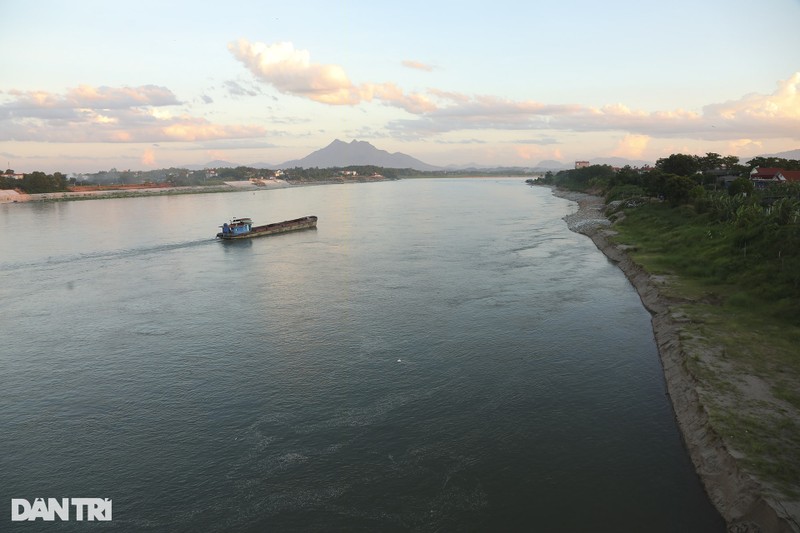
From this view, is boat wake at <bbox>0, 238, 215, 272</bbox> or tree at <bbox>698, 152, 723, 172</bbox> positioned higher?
tree at <bbox>698, 152, 723, 172</bbox>

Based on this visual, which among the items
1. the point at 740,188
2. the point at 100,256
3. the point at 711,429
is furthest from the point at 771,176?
the point at 100,256

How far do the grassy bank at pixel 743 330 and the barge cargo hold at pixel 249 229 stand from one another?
53063 mm

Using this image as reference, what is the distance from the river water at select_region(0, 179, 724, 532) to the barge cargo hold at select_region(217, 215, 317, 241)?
2574 cm

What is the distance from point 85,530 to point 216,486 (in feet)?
12.9

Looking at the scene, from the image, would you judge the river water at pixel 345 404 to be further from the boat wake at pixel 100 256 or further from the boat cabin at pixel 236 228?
the boat cabin at pixel 236 228

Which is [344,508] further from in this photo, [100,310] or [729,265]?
[729,265]

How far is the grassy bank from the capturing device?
17.5 meters

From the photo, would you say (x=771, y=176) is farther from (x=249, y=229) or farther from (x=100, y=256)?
(x=100, y=256)

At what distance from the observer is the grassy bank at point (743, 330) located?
57.4ft

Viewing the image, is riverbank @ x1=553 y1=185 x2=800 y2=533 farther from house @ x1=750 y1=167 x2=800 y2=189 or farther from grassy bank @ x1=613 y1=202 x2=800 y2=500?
house @ x1=750 y1=167 x2=800 y2=189

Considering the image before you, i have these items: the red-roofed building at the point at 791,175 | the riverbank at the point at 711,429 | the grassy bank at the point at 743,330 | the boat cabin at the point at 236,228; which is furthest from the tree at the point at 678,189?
the boat cabin at the point at 236,228

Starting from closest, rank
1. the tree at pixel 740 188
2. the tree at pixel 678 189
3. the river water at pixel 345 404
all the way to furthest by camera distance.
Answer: the river water at pixel 345 404, the tree at pixel 678 189, the tree at pixel 740 188

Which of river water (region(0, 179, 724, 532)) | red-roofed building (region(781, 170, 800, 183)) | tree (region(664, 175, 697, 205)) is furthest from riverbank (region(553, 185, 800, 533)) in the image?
red-roofed building (region(781, 170, 800, 183))

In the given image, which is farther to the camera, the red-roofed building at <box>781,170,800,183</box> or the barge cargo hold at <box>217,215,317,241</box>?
the red-roofed building at <box>781,170,800,183</box>
